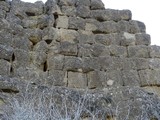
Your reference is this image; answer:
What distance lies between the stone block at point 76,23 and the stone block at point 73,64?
0.88 metres

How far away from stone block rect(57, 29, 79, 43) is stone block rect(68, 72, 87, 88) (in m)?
0.82

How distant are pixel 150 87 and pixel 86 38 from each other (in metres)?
1.69

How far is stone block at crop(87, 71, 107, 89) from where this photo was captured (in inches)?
249

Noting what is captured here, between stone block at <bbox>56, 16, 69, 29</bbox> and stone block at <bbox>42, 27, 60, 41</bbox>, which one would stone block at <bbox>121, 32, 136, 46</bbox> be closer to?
stone block at <bbox>56, 16, 69, 29</bbox>

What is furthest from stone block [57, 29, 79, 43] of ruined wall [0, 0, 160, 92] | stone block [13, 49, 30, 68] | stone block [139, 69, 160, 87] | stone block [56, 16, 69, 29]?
stone block [139, 69, 160, 87]

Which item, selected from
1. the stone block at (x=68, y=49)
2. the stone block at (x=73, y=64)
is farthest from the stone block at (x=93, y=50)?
the stone block at (x=73, y=64)

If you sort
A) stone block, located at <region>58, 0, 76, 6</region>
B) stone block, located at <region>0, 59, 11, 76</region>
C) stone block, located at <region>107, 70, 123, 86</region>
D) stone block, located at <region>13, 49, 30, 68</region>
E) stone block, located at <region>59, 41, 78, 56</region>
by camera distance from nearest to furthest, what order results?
stone block, located at <region>0, 59, 11, 76</region> → stone block, located at <region>13, 49, 30, 68</region> → stone block, located at <region>107, 70, 123, 86</region> → stone block, located at <region>59, 41, 78, 56</region> → stone block, located at <region>58, 0, 76, 6</region>

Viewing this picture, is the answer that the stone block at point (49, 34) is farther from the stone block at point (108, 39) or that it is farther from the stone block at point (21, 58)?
the stone block at point (108, 39)

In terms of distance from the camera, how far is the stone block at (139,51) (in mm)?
6922

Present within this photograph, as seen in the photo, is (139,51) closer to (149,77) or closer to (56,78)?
(149,77)

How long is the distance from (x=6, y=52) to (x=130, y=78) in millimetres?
2459

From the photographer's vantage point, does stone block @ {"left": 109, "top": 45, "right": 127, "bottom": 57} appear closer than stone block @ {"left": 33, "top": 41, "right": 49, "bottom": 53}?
No

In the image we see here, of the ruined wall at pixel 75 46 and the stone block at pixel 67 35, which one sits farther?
the stone block at pixel 67 35

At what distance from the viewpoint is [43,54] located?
6.43 m
